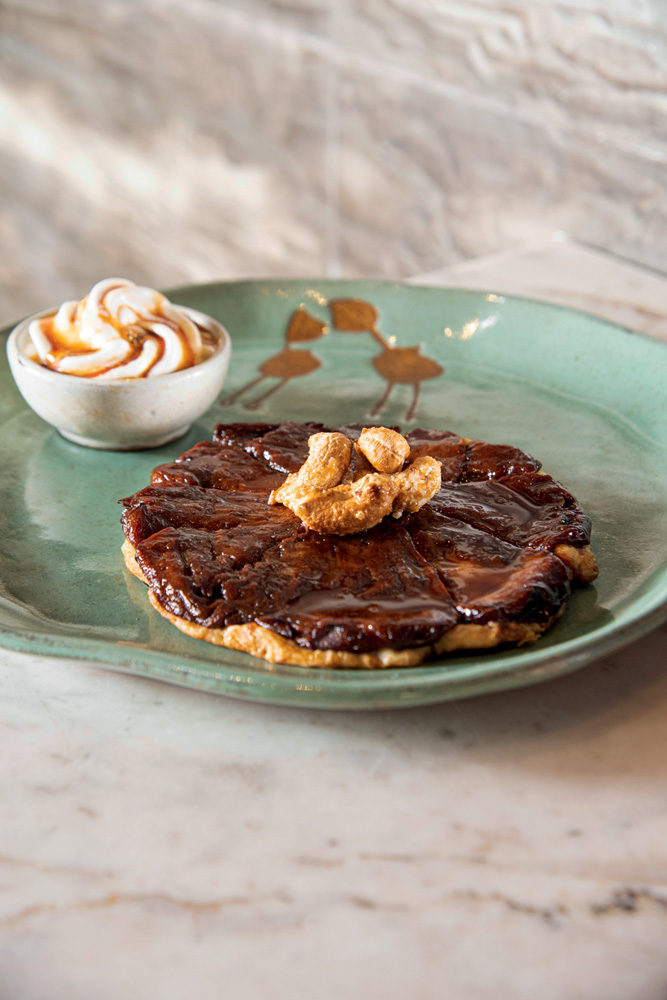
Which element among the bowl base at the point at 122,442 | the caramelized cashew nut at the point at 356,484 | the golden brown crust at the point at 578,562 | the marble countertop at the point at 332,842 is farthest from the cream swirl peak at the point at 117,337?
the golden brown crust at the point at 578,562

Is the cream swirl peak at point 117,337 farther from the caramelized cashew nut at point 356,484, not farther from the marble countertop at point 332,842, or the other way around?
the marble countertop at point 332,842

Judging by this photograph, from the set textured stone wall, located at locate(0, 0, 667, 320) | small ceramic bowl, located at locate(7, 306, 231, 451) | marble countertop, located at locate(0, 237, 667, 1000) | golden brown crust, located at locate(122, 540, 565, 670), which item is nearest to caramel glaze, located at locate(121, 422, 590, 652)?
golden brown crust, located at locate(122, 540, 565, 670)

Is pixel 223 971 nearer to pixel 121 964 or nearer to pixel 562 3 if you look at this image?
pixel 121 964

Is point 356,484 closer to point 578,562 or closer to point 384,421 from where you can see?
point 578,562

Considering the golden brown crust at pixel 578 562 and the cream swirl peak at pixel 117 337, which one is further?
the cream swirl peak at pixel 117 337

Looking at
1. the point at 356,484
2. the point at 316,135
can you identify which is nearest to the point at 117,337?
the point at 356,484
